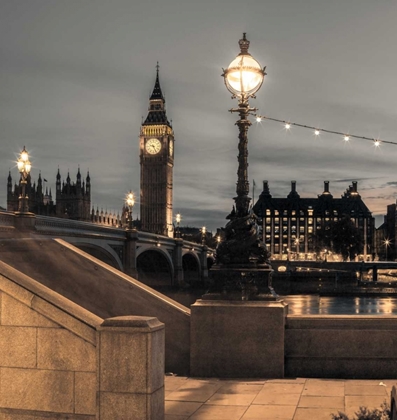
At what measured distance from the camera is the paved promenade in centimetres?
851

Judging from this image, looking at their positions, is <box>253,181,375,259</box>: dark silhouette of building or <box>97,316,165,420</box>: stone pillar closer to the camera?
<box>97,316,165,420</box>: stone pillar

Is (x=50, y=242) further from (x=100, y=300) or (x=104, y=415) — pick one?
(x=104, y=415)

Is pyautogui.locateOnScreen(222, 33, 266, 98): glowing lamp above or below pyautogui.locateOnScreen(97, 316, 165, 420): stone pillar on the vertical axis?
above

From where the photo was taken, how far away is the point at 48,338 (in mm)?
7121

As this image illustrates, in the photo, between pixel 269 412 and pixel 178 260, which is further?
pixel 178 260

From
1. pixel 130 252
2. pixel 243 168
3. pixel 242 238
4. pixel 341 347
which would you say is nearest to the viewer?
pixel 341 347

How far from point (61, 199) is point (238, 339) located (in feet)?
451

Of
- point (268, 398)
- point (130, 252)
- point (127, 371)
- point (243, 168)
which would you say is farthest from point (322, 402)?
point (130, 252)

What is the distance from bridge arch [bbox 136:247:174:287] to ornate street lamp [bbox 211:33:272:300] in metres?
60.5

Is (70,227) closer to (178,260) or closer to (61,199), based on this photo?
(178,260)

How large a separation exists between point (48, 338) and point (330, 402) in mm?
4200

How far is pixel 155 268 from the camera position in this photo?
82.1 meters

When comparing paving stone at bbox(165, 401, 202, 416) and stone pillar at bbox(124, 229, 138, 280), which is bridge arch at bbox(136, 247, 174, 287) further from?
paving stone at bbox(165, 401, 202, 416)

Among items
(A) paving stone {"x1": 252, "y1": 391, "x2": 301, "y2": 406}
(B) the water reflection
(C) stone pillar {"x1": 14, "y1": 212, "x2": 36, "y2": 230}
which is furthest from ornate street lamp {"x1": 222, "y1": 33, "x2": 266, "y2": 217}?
(B) the water reflection
